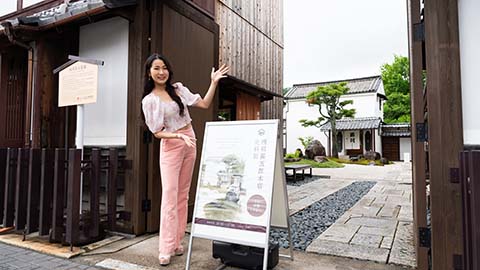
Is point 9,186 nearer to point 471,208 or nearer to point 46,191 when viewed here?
point 46,191

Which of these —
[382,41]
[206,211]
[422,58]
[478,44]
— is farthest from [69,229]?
[382,41]

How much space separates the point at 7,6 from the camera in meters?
4.89

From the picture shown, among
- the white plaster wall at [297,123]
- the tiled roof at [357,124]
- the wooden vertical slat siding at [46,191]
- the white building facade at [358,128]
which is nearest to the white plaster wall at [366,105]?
the white building facade at [358,128]

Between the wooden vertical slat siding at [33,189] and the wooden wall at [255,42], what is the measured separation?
12.8ft

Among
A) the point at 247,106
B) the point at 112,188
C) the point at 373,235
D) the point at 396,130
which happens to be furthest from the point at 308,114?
the point at 112,188

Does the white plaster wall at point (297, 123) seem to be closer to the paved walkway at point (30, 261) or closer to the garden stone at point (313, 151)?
the garden stone at point (313, 151)

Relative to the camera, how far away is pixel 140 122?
2.96m

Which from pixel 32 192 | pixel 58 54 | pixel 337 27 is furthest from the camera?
pixel 337 27

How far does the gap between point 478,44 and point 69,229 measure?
10.7ft

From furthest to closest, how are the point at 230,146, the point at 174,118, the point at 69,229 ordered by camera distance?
the point at 69,229 → the point at 174,118 → the point at 230,146

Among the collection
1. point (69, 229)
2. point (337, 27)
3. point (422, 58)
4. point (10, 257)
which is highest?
point (337, 27)

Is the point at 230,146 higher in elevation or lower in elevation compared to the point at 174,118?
lower

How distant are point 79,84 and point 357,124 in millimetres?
20253

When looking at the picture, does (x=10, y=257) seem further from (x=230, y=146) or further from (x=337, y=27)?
(x=337, y=27)
